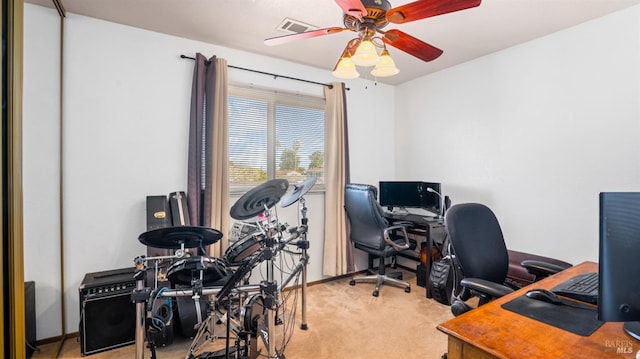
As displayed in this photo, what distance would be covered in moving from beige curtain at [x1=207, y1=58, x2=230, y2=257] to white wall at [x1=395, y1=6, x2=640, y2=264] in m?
2.48

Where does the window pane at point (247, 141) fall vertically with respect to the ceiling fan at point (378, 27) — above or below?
below

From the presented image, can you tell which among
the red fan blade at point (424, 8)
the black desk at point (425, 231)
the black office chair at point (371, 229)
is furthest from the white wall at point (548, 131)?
the red fan blade at point (424, 8)

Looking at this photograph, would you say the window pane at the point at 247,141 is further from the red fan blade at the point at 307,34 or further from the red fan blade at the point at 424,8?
the red fan blade at the point at 424,8

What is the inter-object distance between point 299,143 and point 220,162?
100 cm

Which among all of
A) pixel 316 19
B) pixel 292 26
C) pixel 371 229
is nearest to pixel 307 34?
pixel 316 19

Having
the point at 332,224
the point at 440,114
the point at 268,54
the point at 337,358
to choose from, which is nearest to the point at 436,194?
the point at 440,114

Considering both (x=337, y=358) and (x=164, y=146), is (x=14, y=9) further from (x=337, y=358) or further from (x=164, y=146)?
(x=337, y=358)

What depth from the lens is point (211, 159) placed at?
9.52 ft

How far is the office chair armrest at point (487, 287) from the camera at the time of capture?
57.9 inches

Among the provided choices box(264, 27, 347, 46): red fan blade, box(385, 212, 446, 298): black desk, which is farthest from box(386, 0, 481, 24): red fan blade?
box(385, 212, 446, 298): black desk

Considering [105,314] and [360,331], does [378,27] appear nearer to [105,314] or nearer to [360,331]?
[360,331]

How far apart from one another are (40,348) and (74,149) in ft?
4.74

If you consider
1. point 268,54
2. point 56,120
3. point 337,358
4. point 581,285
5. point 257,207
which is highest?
point 268,54

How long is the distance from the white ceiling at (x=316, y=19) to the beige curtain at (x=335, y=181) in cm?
71
